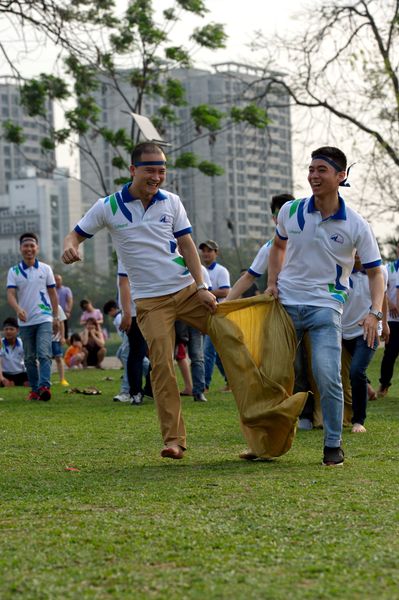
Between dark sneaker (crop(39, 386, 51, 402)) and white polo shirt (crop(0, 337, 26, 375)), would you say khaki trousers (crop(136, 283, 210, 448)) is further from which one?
white polo shirt (crop(0, 337, 26, 375))

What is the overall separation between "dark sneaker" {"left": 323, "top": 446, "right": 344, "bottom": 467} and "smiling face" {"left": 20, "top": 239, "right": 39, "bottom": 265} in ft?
25.7

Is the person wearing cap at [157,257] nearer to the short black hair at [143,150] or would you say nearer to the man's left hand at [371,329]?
the short black hair at [143,150]

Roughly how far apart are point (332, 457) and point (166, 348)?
1332 mm

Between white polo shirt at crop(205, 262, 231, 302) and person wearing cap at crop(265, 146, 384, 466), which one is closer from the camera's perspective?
person wearing cap at crop(265, 146, 384, 466)

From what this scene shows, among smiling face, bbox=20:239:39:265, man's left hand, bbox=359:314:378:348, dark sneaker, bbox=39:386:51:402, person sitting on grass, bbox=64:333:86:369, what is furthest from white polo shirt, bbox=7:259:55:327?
person sitting on grass, bbox=64:333:86:369

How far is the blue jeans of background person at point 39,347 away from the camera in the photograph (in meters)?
15.0

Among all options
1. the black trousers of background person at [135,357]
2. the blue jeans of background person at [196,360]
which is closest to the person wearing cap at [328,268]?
the black trousers of background person at [135,357]

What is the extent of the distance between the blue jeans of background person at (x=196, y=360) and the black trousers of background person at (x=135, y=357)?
76cm

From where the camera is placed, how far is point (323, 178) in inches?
311

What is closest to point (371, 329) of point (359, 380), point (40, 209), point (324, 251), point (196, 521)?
point (324, 251)

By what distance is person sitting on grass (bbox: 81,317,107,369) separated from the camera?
26438mm

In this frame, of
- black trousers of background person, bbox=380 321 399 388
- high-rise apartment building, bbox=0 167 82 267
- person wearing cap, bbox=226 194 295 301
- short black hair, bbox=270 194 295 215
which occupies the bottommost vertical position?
black trousers of background person, bbox=380 321 399 388

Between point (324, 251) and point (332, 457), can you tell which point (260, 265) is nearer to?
point (324, 251)

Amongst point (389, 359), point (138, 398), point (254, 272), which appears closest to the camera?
point (254, 272)
